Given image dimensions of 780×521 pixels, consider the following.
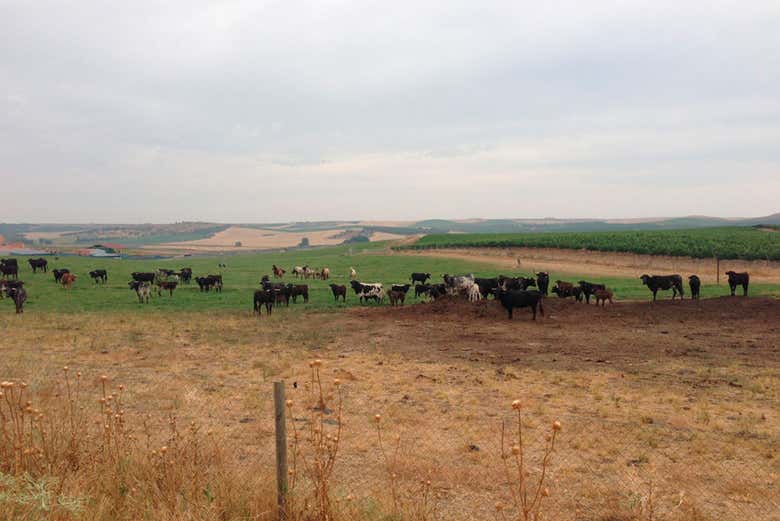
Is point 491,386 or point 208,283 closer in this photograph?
point 491,386

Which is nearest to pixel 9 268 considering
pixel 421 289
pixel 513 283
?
pixel 421 289

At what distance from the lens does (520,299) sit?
2297cm

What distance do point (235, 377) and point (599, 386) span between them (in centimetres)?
993

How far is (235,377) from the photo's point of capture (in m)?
13.7

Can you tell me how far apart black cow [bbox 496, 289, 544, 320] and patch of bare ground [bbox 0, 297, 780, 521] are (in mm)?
703

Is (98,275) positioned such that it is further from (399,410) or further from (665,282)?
(665,282)

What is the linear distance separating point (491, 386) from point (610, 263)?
45728 millimetres

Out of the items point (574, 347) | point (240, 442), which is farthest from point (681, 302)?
point (240, 442)

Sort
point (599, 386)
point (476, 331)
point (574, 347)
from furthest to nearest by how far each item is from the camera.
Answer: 1. point (476, 331)
2. point (574, 347)
3. point (599, 386)

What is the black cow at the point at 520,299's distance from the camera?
22781mm

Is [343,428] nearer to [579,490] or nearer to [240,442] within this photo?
[240,442]

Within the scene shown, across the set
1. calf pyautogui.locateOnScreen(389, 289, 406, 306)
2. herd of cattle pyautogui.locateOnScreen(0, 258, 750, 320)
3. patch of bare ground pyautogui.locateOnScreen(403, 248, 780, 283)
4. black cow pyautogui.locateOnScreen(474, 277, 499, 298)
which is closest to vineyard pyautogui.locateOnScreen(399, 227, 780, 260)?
patch of bare ground pyautogui.locateOnScreen(403, 248, 780, 283)

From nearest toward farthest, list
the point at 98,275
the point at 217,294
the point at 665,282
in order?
the point at 665,282 → the point at 217,294 → the point at 98,275

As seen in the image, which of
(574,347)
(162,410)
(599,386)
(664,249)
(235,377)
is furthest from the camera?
(664,249)
